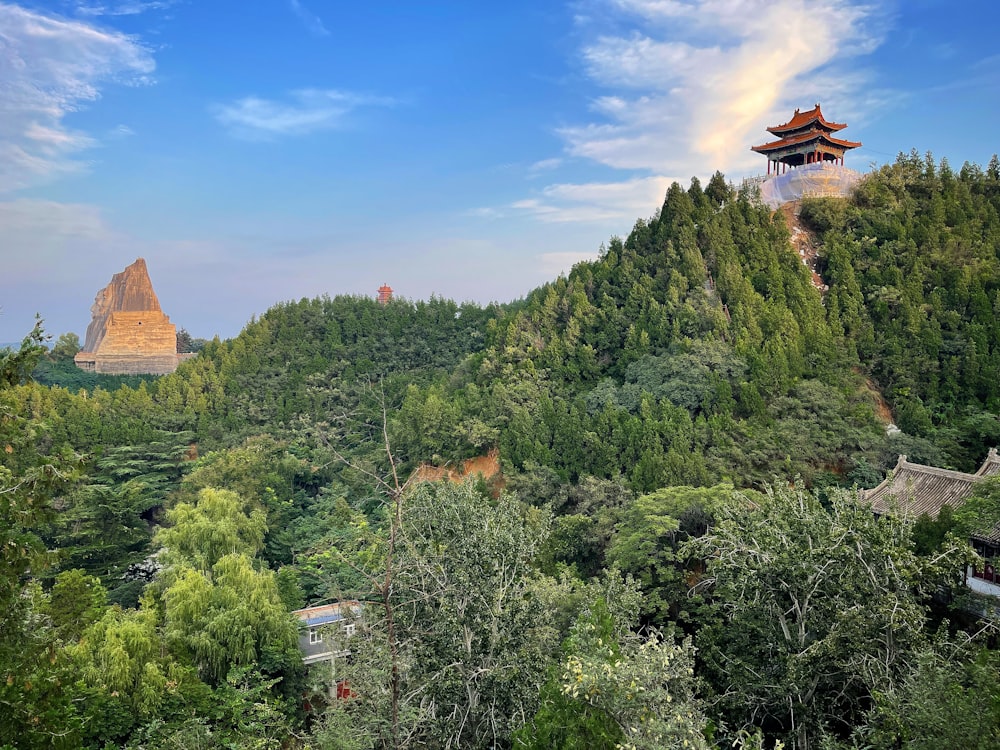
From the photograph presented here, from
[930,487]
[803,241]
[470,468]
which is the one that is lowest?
[470,468]

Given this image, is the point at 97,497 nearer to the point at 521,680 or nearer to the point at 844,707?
→ the point at 521,680

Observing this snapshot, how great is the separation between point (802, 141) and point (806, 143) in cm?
36

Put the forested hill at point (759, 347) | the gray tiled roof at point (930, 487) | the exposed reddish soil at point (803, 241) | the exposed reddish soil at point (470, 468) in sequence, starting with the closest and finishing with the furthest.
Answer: the gray tiled roof at point (930, 487), the forested hill at point (759, 347), the exposed reddish soil at point (470, 468), the exposed reddish soil at point (803, 241)

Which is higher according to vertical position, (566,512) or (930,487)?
(930,487)

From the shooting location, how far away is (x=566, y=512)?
1784 centimetres

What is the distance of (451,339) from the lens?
3753 centimetres

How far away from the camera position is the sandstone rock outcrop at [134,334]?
3838 centimetres

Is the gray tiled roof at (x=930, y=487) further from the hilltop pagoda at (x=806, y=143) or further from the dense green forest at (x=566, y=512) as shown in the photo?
the hilltop pagoda at (x=806, y=143)

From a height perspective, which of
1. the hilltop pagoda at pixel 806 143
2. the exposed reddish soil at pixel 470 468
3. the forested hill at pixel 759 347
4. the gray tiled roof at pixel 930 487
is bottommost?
the exposed reddish soil at pixel 470 468

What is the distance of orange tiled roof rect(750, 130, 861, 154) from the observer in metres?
28.1

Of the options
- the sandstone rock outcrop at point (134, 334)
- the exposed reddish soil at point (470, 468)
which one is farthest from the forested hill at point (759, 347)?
the sandstone rock outcrop at point (134, 334)

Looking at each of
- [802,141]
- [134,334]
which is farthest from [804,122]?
[134,334]

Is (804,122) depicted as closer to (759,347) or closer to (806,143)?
(806,143)

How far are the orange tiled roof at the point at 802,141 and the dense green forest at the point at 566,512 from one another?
275cm
